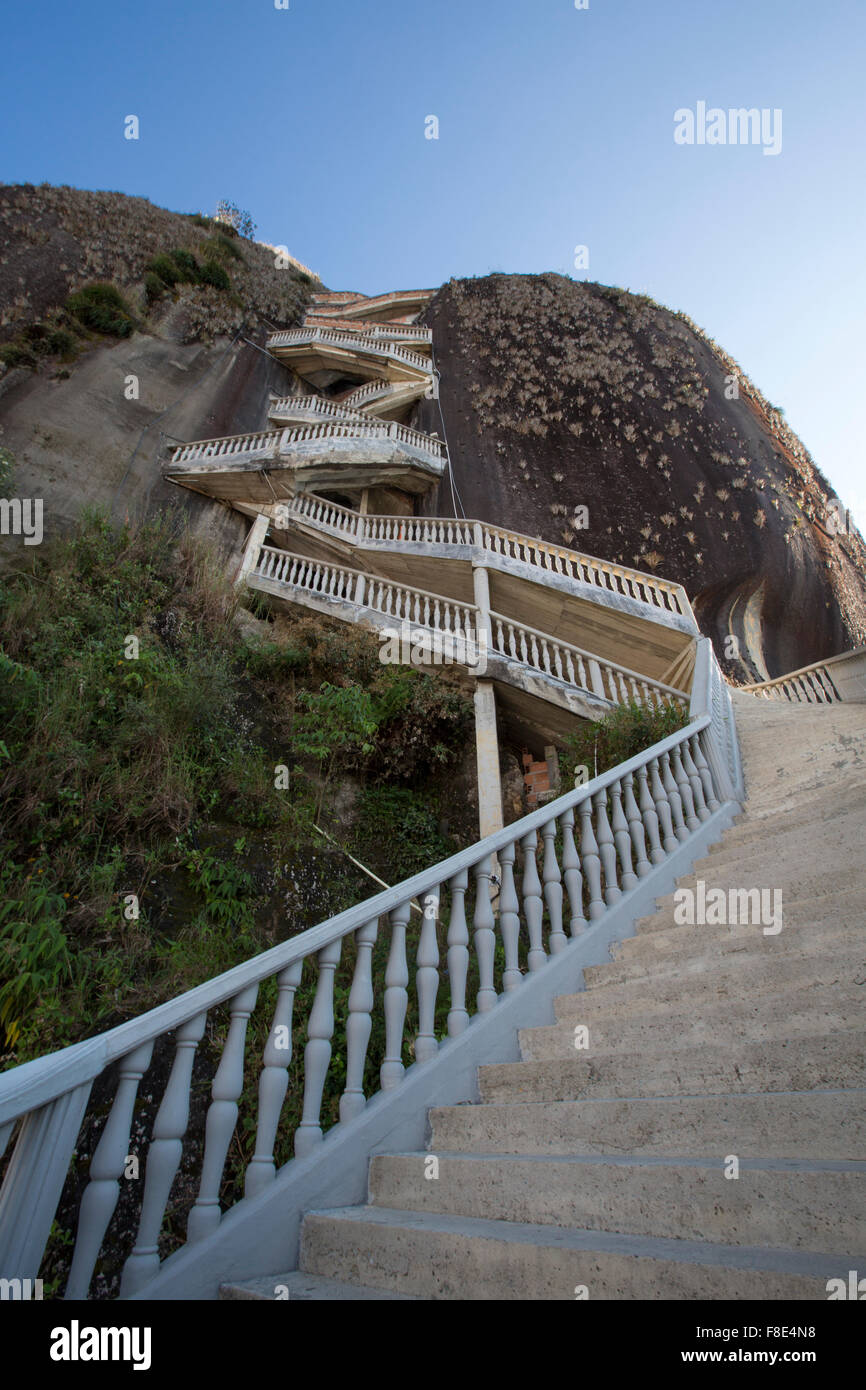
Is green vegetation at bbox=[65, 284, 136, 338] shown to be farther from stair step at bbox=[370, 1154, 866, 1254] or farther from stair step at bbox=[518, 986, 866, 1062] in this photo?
stair step at bbox=[370, 1154, 866, 1254]

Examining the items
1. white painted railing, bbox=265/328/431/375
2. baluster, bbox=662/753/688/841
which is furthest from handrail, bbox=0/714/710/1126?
white painted railing, bbox=265/328/431/375

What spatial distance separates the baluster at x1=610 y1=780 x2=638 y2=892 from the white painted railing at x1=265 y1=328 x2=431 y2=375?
19301mm

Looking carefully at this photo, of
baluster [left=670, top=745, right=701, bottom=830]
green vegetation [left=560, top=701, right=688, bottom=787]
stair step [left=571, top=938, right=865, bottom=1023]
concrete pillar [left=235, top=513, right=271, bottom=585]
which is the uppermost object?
concrete pillar [left=235, top=513, right=271, bottom=585]

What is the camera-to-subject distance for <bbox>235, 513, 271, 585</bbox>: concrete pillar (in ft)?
39.9

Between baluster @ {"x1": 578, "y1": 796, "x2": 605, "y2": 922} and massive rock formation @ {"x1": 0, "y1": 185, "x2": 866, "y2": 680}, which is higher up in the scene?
massive rock formation @ {"x1": 0, "y1": 185, "x2": 866, "y2": 680}

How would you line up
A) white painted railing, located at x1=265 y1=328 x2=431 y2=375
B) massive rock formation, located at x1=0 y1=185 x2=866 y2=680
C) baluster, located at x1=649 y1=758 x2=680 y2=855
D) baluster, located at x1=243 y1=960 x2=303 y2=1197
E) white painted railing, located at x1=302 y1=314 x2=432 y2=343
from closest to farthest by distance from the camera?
baluster, located at x1=243 y1=960 x2=303 y2=1197
baluster, located at x1=649 y1=758 x2=680 y2=855
massive rock formation, located at x1=0 y1=185 x2=866 y2=680
white painted railing, located at x1=265 y1=328 x2=431 y2=375
white painted railing, located at x1=302 y1=314 x2=432 y2=343

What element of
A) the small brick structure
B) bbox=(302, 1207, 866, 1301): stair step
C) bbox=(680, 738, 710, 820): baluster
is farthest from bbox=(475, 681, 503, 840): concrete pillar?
bbox=(302, 1207, 866, 1301): stair step

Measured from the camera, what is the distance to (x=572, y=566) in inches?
463

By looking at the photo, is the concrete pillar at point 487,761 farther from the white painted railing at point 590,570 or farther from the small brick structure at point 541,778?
the white painted railing at point 590,570

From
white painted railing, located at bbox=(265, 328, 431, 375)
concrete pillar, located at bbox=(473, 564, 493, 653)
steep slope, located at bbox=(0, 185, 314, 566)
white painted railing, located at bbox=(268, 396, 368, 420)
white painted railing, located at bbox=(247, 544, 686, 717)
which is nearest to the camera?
white painted railing, located at bbox=(247, 544, 686, 717)

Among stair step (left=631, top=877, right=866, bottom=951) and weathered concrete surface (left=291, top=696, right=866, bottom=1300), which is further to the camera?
stair step (left=631, top=877, right=866, bottom=951)

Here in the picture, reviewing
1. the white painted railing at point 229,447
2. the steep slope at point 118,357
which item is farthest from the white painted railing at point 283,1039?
the white painted railing at point 229,447

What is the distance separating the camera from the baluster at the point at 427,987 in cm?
286

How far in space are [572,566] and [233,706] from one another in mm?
6679
